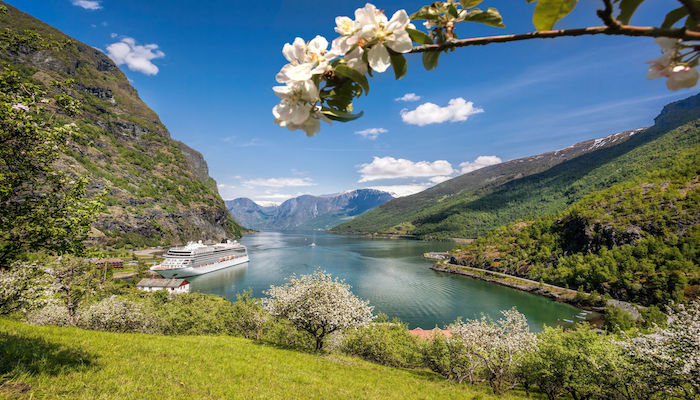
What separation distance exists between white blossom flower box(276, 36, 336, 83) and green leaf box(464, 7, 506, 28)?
26.0 inches

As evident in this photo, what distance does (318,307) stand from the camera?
16.7 m

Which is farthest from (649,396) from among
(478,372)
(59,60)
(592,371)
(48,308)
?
(59,60)

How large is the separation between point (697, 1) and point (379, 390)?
35.0 ft

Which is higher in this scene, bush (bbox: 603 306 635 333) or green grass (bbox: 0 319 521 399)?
green grass (bbox: 0 319 521 399)

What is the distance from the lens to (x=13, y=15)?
409 feet

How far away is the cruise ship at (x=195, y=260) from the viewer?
63969 millimetres

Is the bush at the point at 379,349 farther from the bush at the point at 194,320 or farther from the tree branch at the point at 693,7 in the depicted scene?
the tree branch at the point at 693,7

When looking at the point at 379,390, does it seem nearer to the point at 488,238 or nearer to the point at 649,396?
the point at 649,396

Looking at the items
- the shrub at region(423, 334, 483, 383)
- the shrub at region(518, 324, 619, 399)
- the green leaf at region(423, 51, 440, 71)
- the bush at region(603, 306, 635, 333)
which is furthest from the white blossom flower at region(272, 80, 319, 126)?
the bush at region(603, 306, 635, 333)

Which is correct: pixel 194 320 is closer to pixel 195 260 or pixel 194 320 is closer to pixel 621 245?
pixel 195 260

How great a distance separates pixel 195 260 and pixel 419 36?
8143 centimetres

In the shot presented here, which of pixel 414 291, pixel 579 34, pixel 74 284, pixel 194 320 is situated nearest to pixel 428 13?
pixel 579 34

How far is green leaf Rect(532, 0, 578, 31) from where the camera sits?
37.0 inches

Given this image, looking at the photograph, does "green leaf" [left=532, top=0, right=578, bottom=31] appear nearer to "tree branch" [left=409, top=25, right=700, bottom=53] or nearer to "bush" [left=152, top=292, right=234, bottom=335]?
"tree branch" [left=409, top=25, right=700, bottom=53]
